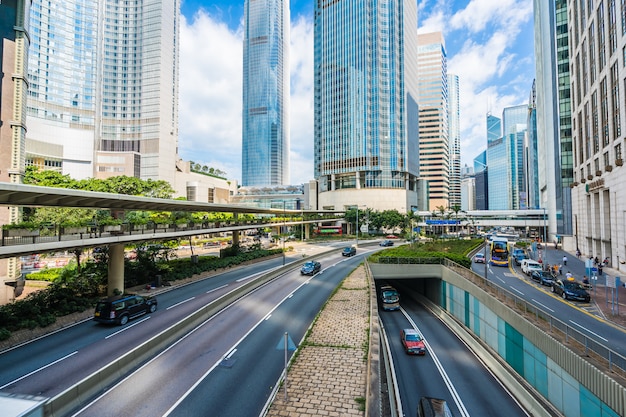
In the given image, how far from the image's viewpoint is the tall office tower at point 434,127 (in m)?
169

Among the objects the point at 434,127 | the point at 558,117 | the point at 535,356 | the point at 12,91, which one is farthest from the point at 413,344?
the point at 434,127

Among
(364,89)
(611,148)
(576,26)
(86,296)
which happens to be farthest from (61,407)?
(364,89)

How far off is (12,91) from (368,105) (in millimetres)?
102064

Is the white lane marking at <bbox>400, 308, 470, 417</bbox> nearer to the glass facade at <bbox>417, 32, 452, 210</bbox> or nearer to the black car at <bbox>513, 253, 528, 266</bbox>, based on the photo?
the black car at <bbox>513, 253, 528, 266</bbox>

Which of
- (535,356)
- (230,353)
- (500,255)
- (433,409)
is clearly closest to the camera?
(433,409)

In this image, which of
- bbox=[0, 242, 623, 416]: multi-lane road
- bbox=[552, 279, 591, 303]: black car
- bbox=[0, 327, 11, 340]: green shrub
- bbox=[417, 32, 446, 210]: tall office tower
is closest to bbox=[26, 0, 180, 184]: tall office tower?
bbox=[0, 242, 623, 416]: multi-lane road

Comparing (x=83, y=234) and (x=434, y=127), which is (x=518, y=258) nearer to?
(x=83, y=234)

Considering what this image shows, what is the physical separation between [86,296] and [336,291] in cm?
2072

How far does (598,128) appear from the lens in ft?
151

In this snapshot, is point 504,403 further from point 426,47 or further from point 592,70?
point 426,47

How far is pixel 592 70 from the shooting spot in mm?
48469

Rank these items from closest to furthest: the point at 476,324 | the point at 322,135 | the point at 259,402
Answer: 1. the point at 259,402
2. the point at 476,324
3. the point at 322,135

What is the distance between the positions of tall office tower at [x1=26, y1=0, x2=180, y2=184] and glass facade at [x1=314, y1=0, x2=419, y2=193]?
61.1 m

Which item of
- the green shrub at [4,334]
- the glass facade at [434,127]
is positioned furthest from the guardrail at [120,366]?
the glass facade at [434,127]
